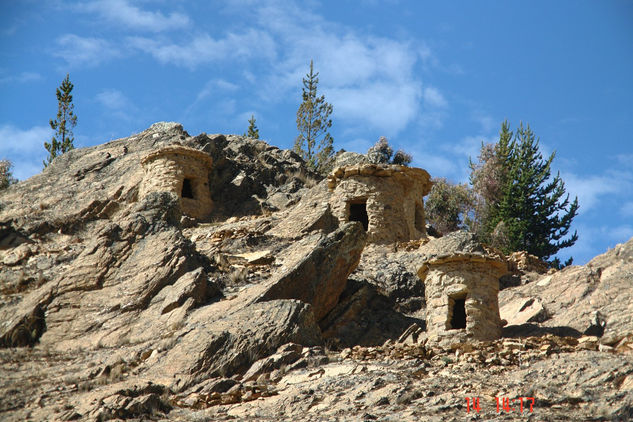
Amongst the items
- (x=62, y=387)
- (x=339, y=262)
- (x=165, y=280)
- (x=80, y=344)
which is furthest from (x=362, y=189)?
(x=62, y=387)

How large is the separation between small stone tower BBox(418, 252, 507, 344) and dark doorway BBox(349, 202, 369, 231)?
23.0 feet

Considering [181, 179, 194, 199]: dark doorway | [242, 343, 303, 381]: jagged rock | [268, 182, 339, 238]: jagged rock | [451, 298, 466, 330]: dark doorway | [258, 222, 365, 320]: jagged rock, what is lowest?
[242, 343, 303, 381]: jagged rock

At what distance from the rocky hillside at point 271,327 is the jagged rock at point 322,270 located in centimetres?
4

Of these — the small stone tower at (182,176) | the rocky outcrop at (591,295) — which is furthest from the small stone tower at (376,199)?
the small stone tower at (182,176)

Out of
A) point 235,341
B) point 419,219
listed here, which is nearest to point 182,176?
point 419,219

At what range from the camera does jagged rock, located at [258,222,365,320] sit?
717 inches

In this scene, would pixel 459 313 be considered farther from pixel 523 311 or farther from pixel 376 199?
pixel 376 199

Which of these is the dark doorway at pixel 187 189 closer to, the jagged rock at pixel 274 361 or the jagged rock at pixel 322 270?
the jagged rock at pixel 322 270

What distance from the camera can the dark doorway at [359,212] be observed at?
87.9 feet

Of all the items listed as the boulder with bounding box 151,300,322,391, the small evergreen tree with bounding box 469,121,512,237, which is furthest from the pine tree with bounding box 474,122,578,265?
the boulder with bounding box 151,300,322,391

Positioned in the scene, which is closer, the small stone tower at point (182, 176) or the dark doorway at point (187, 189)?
the small stone tower at point (182, 176)
